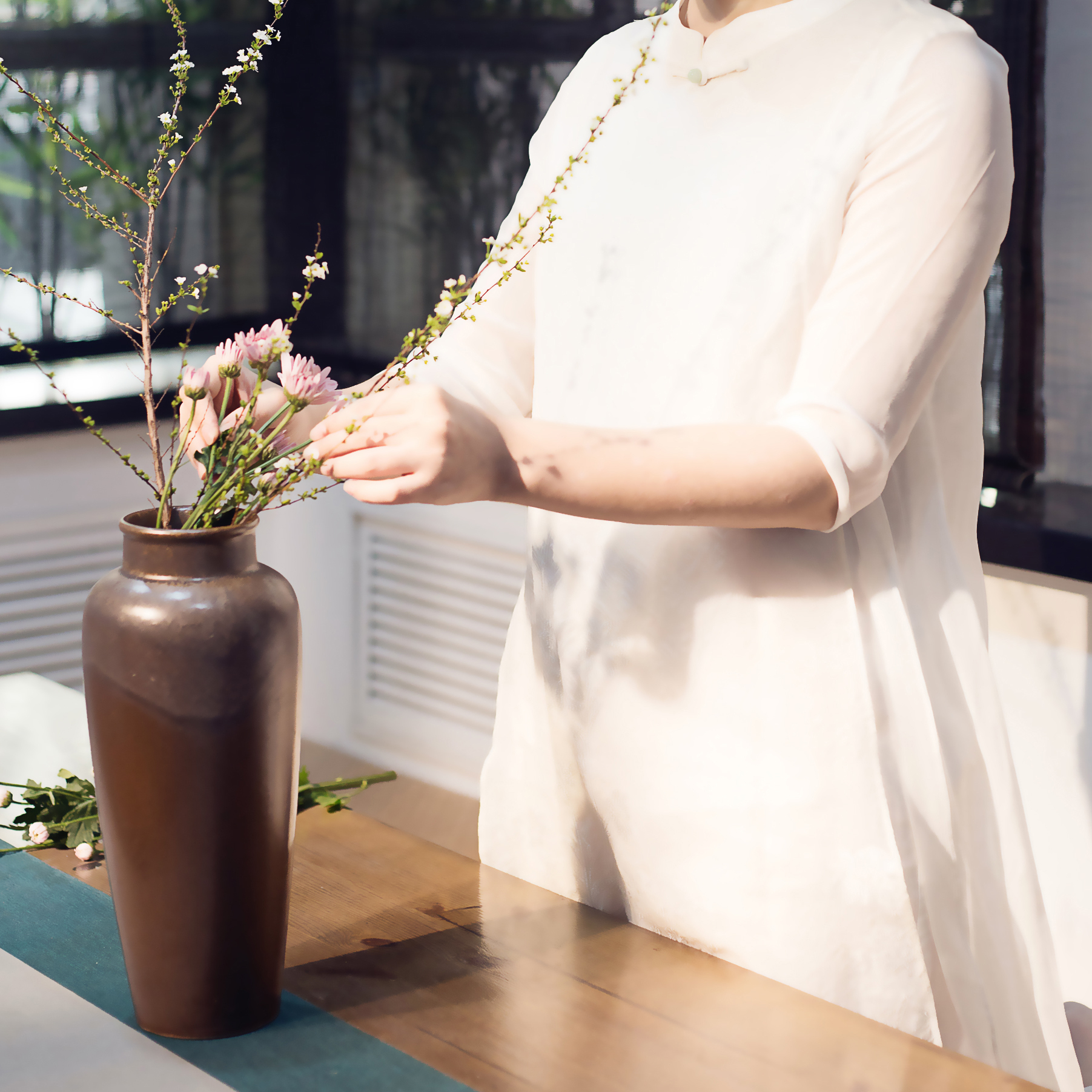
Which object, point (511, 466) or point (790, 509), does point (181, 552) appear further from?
point (790, 509)

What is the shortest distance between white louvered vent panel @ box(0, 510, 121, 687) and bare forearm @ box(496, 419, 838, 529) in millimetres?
2226

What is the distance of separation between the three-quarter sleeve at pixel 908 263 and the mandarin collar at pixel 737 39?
0.12 meters

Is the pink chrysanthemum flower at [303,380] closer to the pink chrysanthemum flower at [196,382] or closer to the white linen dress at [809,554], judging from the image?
the pink chrysanthemum flower at [196,382]

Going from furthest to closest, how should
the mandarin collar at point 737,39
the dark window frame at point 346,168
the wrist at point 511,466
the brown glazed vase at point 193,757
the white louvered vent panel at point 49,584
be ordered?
the white louvered vent panel at point 49,584, the dark window frame at point 346,168, the mandarin collar at point 737,39, the wrist at point 511,466, the brown glazed vase at point 193,757

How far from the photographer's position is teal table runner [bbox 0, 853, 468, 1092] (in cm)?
77

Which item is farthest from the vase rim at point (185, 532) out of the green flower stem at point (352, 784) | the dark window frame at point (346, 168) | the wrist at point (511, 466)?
the dark window frame at point (346, 168)

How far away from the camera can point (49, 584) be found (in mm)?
2877

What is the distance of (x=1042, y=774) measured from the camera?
1981 mm

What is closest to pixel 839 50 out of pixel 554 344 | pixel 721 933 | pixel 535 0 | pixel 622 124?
pixel 622 124

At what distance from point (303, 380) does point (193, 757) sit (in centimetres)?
22

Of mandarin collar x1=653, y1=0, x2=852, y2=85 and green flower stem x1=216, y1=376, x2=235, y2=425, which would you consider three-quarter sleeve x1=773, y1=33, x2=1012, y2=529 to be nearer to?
mandarin collar x1=653, y1=0, x2=852, y2=85

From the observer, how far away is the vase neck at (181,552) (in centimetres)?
74

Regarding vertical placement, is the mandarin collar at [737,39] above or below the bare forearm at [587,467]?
above

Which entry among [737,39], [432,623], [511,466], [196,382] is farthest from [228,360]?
[432,623]
